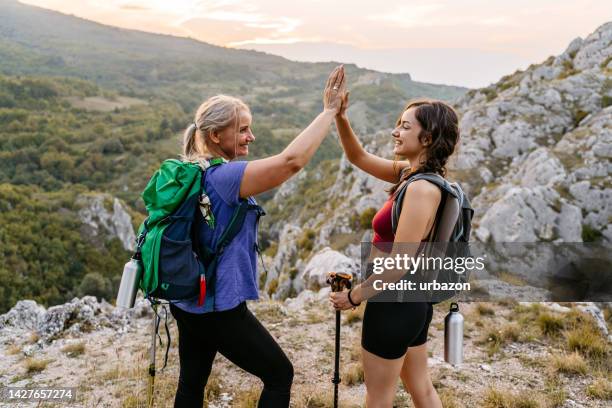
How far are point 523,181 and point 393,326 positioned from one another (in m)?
17.0

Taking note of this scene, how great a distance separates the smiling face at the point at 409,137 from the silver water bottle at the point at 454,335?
1.23m

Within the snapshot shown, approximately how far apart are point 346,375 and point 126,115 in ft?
475

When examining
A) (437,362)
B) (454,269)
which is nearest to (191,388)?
(454,269)

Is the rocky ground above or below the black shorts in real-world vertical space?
below

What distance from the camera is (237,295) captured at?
2.53 metres

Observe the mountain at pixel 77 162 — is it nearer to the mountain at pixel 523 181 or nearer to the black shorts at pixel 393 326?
the black shorts at pixel 393 326

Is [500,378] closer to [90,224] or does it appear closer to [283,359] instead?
[283,359]

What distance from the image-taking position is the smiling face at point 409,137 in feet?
8.60

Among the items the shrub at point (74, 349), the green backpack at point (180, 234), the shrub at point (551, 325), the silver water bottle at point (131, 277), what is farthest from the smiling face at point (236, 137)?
the shrub at point (551, 325)

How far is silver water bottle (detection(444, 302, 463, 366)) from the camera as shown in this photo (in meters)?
3.11

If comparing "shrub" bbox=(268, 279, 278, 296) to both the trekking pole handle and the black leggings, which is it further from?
the black leggings

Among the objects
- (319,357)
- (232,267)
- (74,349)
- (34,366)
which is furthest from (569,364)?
(34,366)

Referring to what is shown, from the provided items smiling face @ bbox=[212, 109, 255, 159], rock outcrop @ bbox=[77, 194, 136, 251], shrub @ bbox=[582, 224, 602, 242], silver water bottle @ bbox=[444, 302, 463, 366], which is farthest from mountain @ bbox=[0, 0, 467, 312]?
shrub @ bbox=[582, 224, 602, 242]

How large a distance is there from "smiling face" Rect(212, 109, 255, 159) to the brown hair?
1.06 m
